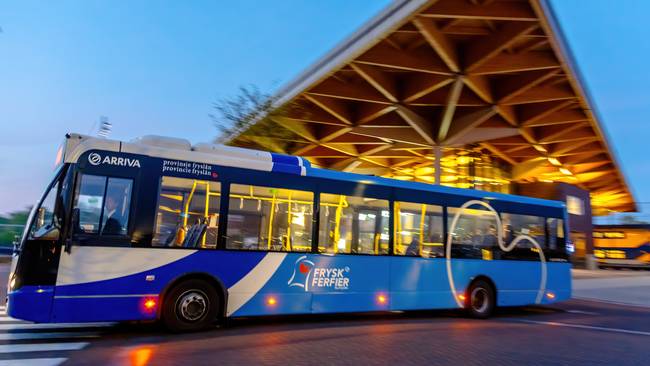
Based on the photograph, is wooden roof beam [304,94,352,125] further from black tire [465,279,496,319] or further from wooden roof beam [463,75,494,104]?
black tire [465,279,496,319]

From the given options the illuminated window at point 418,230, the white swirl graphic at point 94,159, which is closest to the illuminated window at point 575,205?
the illuminated window at point 418,230

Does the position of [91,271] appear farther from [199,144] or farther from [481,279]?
[481,279]

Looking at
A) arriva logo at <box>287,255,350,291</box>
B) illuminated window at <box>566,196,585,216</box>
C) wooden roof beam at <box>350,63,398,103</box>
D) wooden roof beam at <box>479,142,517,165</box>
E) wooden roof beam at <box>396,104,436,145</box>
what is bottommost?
arriva logo at <box>287,255,350,291</box>

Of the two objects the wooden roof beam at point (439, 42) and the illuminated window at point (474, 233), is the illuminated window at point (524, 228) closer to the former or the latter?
the illuminated window at point (474, 233)

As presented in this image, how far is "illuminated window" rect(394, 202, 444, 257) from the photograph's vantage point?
955cm

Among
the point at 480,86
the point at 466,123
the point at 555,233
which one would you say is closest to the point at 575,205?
the point at 466,123

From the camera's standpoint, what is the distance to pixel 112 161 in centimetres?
696

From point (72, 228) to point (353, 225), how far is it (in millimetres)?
4860

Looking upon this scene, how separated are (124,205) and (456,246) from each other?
6.94 m

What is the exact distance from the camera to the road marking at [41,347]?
231 inches

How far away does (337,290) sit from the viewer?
867 centimetres

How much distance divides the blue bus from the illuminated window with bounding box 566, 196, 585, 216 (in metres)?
31.0

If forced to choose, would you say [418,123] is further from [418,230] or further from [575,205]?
[575,205]

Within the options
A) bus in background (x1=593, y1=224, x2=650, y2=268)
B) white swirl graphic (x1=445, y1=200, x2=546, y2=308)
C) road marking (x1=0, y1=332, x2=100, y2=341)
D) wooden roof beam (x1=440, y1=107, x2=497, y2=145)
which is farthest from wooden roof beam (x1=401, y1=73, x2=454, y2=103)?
bus in background (x1=593, y1=224, x2=650, y2=268)
